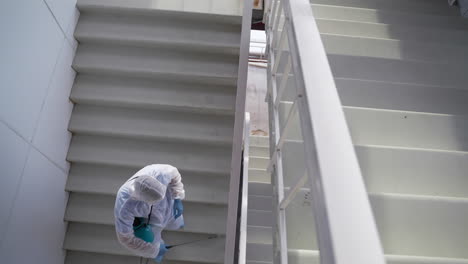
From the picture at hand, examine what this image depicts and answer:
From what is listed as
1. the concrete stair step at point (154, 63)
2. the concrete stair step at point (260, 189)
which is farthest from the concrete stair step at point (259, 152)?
the concrete stair step at point (154, 63)

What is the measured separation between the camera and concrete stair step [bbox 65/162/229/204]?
2811 mm

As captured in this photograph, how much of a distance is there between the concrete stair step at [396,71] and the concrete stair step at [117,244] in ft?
5.84

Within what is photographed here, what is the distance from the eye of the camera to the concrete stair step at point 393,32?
7.61 ft

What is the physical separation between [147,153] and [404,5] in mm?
2552

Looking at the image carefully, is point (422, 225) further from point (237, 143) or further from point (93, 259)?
point (93, 259)

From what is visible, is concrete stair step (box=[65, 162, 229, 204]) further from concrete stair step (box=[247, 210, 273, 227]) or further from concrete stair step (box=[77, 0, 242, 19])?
concrete stair step (box=[77, 0, 242, 19])

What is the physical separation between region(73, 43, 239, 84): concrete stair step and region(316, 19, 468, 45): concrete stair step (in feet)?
3.18

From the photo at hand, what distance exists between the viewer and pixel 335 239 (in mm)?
542

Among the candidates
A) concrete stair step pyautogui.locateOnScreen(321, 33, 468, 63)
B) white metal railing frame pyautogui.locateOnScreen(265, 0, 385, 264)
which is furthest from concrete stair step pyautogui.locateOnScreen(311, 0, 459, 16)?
white metal railing frame pyautogui.locateOnScreen(265, 0, 385, 264)

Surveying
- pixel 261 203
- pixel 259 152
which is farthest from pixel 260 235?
pixel 259 152

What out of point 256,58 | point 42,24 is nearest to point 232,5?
point 42,24

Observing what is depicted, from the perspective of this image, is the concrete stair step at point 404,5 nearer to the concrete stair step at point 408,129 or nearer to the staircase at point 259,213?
the concrete stair step at point 408,129

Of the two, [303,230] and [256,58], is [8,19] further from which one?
[256,58]

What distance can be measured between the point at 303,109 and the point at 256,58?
18.5ft
